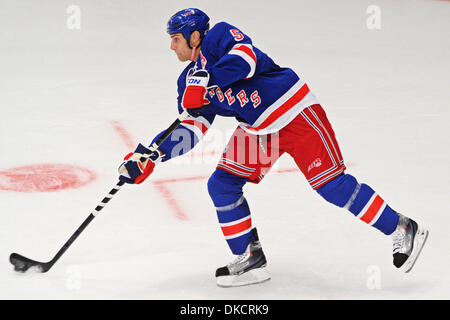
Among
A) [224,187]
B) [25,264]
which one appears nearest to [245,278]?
[224,187]

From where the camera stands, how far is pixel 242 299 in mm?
3387

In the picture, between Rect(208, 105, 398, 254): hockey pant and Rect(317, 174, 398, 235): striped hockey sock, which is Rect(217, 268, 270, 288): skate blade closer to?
Rect(208, 105, 398, 254): hockey pant

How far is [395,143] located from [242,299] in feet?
7.11

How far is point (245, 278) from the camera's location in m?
3.52

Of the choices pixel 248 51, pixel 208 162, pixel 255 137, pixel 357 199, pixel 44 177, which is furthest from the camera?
pixel 208 162

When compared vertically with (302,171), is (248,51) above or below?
above

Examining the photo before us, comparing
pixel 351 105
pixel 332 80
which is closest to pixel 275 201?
pixel 351 105

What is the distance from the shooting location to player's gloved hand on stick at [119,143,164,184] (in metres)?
3.42

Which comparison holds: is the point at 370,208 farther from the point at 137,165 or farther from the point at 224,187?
the point at 137,165

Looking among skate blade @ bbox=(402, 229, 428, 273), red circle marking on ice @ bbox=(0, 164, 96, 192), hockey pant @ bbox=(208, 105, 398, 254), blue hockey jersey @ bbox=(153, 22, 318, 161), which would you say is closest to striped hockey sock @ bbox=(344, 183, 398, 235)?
hockey pant @ bbox=(208, 105, 398, 254)

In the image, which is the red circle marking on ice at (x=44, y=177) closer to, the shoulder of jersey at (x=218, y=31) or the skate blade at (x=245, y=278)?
the skate blade at (x=245, y=278)

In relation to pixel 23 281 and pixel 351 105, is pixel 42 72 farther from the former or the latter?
pixel 23 281

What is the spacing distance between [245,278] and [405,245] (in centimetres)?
67

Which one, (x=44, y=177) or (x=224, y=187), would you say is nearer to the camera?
(x=224, y=187)
